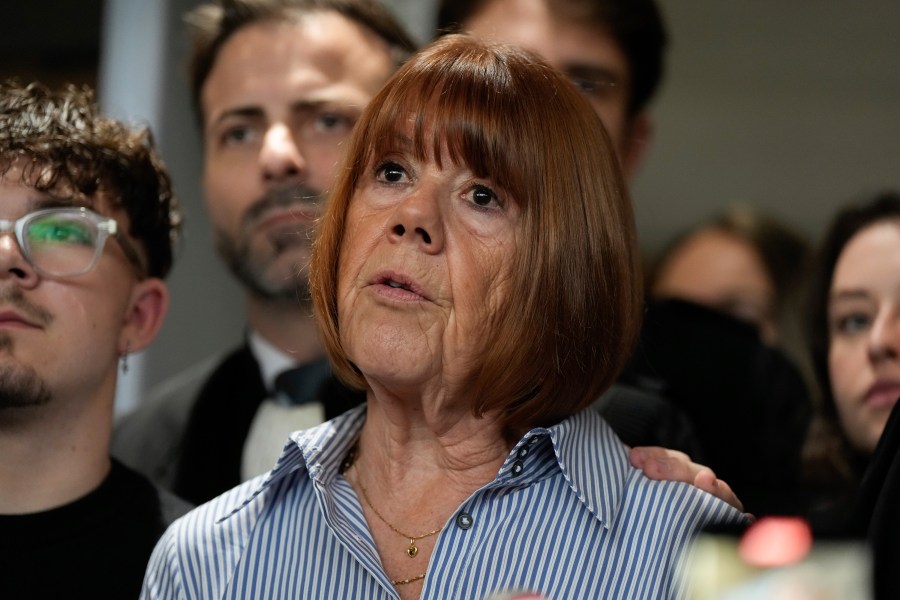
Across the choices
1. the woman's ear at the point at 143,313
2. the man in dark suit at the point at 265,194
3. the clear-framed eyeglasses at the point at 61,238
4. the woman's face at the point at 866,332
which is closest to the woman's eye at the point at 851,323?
the woman's face at the point at 866,332

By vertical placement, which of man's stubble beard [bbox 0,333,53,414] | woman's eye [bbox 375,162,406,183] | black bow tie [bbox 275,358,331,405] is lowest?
black bow tie [bbox 275,358,331,405]

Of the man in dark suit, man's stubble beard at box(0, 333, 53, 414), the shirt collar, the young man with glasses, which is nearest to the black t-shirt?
the young man with glasses

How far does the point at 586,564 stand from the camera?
1779mm

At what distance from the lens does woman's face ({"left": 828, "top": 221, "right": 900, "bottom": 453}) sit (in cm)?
253

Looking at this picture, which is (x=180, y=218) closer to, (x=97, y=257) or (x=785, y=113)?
(x=97, y=257)

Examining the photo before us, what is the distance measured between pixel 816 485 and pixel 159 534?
55.4 inches

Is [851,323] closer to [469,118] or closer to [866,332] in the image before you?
[866,332]

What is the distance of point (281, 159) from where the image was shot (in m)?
2.97

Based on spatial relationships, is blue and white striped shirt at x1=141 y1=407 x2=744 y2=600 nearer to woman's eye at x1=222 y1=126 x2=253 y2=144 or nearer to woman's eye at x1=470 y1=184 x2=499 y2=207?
woman's eye at x1=470 y1=184 x2=499 y2=207

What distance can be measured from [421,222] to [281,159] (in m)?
1.18

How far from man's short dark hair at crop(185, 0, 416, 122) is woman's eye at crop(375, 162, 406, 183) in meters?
1.34

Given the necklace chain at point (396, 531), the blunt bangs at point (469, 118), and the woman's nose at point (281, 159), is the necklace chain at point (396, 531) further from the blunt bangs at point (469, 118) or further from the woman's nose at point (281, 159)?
the woman's nose at point (281, 159)

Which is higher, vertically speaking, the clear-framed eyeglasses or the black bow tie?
the clear-framed eyeglasses

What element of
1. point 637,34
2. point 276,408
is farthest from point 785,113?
point 276,408
